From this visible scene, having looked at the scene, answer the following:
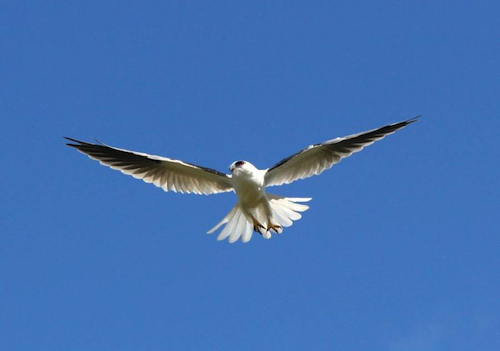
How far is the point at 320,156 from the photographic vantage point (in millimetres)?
12180

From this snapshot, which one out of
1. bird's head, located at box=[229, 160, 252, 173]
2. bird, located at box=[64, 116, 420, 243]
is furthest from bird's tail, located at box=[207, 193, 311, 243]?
bird's head, located at box=[229, 160, 252, 173]

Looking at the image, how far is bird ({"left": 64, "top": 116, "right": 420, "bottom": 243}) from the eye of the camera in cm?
1183

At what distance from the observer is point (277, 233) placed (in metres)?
12.0

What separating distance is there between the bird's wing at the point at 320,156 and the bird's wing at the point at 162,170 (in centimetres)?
76

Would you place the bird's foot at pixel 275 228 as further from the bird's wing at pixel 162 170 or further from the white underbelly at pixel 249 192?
the bird's wing at pixel 162 170

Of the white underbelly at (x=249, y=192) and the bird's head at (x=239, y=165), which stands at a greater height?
the bird's head at (x=239, y=165)

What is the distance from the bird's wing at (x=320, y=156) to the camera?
39.0 feet

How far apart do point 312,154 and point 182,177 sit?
199 cm

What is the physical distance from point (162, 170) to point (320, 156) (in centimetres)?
235

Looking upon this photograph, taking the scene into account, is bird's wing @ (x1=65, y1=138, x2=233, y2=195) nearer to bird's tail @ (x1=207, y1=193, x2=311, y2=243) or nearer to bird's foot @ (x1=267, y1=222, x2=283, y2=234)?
bird's tail @ (x1=207, y1=193, x2=311, y2=243)

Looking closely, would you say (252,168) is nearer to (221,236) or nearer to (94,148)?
(221,236)

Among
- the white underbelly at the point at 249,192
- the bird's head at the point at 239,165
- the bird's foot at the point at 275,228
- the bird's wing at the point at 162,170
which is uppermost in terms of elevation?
the bird's wing at the point at 162,170

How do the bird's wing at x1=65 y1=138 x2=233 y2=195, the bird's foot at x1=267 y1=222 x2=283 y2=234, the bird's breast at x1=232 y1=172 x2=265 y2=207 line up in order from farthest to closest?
1. the bird's wing at x1=65 y1=138 x2=233 y2=195
2. the bird's foot at x1=267 y1=222 x2=283 y2=234
3. the bird's breast at x1=232 y1=172 x2=265 y2=207

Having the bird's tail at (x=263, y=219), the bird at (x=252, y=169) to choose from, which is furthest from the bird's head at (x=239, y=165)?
the bird's tail at (x=263, y=219)
